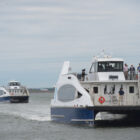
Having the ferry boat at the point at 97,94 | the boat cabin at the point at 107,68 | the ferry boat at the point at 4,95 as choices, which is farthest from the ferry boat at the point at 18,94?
the boat cabin at the point at 107,68

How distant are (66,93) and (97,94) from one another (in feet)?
6.58

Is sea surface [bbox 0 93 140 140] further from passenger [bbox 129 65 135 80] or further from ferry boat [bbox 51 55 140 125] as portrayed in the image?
passenger [bbox 129 65 135 80]

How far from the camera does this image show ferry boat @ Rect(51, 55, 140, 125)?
27.9 meters

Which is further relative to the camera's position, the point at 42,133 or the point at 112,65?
the point at 112,65

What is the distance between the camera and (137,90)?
94.8 feet

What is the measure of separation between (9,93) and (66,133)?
163 ft

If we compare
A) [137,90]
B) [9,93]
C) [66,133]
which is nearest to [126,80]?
[137,90]

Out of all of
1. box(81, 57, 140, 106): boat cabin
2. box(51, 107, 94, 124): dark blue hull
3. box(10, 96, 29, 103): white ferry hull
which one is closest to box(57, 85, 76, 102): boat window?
box(51, 107, 94, 124): dark blue hull

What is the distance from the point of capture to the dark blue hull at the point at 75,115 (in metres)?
Result: 28.0

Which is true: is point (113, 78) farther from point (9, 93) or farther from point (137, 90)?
point (9, 93)

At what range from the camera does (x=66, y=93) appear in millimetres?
29812

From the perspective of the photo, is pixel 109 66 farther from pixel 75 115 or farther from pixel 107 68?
pixel 75 115

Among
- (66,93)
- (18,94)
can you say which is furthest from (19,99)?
(66,93)

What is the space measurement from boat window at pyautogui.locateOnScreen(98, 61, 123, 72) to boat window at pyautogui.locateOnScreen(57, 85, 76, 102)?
7.43 feet
